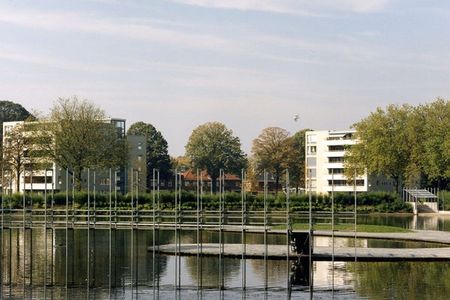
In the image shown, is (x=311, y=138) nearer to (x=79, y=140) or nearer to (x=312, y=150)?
(x=312, y=150)

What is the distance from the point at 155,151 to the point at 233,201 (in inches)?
2732

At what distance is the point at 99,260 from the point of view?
4184cm

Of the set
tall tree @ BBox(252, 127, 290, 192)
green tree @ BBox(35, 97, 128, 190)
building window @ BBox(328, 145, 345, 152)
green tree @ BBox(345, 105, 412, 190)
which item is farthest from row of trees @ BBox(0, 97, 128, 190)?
building window @ BBox(328, 145, 345, 152)

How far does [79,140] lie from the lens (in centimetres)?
9750

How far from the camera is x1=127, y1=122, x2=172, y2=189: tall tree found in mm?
158375

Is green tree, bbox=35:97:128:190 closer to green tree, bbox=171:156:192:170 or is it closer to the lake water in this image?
the lake water

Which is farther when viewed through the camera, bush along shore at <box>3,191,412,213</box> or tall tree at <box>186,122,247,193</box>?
tall tree at <box>186,122,247,193</box>

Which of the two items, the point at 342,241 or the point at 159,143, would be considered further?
the point at 159,143

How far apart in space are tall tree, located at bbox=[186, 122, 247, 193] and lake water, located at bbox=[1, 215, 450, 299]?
10094 centimetres

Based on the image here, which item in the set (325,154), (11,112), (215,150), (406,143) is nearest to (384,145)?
(406,143)

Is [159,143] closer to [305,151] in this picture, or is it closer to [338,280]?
[305,151]

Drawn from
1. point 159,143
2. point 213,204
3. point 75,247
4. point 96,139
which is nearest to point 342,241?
point 75,247

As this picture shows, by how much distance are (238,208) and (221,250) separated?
46.9 metres

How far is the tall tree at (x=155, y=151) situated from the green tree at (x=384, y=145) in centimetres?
4911
